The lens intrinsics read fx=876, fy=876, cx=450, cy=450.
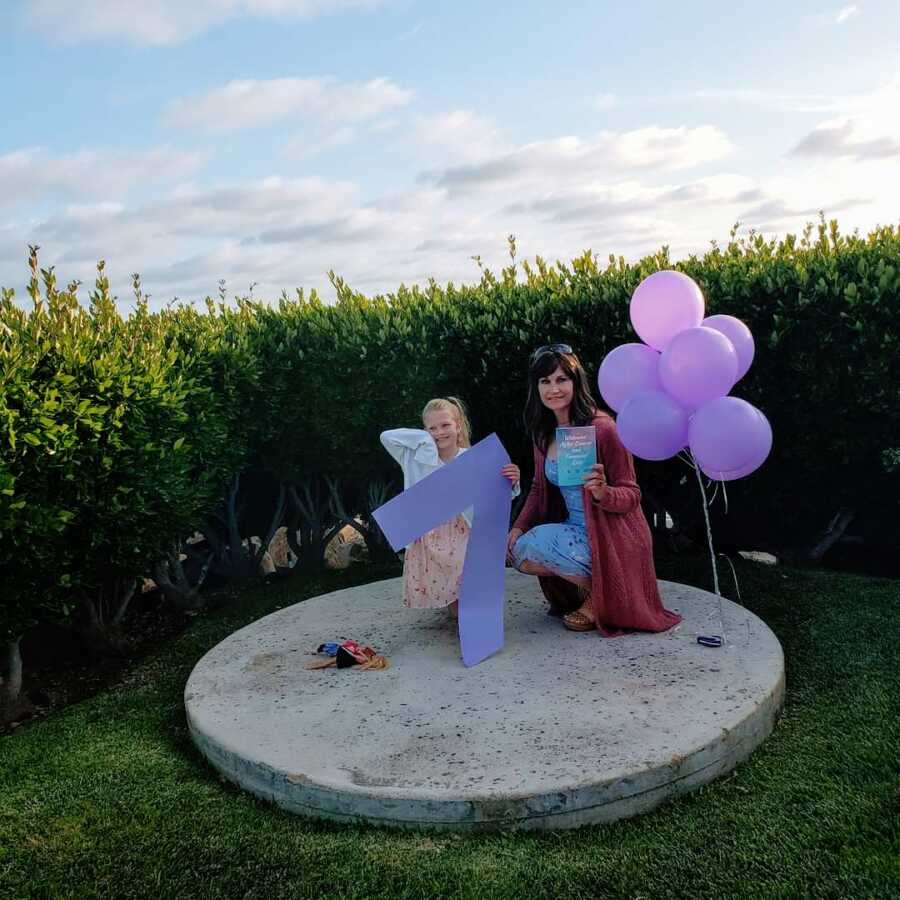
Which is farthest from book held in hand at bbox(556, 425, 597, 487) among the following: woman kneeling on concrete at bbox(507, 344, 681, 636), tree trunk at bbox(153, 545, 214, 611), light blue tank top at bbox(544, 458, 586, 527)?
tree trunk at bbox(153, 545, 214, 611)

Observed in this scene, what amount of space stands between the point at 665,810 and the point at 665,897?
20.0 inches

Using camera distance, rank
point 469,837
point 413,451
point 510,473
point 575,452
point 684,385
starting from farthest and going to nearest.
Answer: point 413,451
point 510,473
point 575,452
point 684,385
point 469,837

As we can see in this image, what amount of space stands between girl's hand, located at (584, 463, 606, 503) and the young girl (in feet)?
1.52

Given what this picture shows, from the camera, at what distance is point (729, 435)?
419 cm

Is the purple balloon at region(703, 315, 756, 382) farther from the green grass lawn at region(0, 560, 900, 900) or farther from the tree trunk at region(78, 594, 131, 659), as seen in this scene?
the tree trunk at region(78, 594, 131, 659)

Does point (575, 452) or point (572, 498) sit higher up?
point (575, 452)

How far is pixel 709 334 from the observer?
169 inches

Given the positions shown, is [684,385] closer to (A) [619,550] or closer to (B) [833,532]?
(A) [619,550]

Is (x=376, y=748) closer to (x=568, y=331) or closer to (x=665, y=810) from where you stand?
(x=665, y=810)

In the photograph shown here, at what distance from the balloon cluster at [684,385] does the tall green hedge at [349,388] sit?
165 centimetres

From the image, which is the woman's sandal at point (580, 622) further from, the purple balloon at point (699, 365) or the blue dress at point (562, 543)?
the purple balloon at point (699, 365)

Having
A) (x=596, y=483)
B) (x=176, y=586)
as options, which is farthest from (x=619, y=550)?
(x=176, y=586)

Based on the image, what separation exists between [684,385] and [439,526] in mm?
1576

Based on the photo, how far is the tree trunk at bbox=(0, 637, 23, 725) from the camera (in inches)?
214
